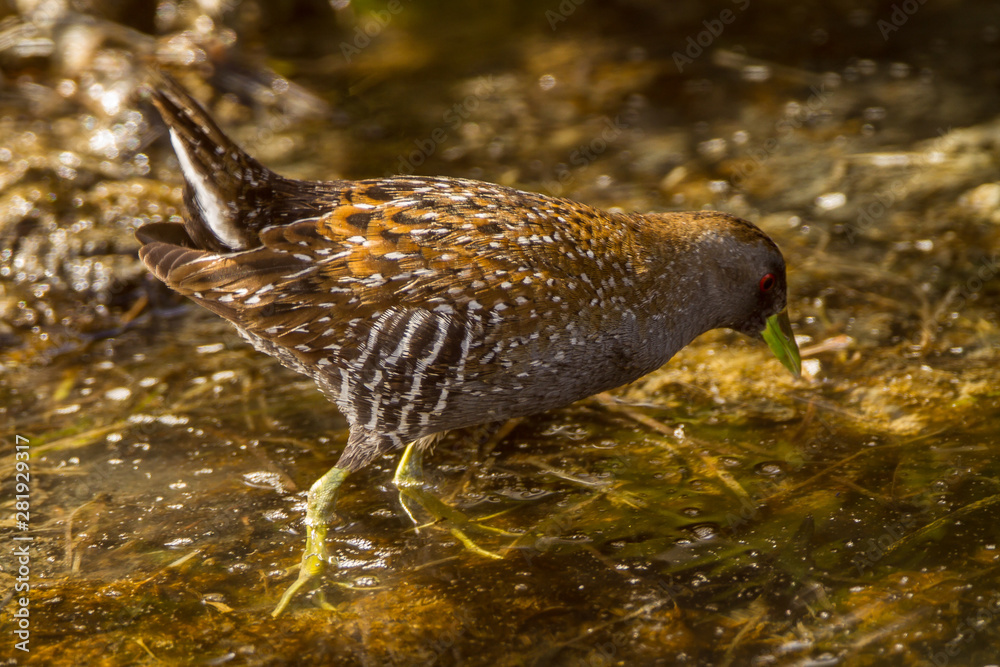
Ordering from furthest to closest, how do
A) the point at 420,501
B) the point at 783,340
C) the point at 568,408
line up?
1. the point at 568,408
2. the point at 783,340
3. the point at 420,501

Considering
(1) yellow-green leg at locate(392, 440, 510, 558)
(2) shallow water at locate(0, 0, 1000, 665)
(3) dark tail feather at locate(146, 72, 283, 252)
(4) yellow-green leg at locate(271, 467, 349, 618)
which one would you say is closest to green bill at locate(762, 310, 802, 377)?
(2) shallow water at locate(0, 0, 1000, 665)

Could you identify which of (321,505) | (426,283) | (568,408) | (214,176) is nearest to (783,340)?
(568,408)

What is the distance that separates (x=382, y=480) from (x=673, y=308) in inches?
58.5

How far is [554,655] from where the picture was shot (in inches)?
119

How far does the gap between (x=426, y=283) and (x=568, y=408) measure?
1.37 meters

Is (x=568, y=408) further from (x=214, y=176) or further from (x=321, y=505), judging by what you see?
(x=214, y=176)

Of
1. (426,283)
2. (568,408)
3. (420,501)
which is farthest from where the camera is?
(568,408)

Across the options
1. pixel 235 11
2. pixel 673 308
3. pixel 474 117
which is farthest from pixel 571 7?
pixel 673 308

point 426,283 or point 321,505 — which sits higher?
point 426,283

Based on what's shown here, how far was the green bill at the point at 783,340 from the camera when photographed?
4074 mm

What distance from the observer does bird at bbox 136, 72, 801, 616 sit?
3.39 meters

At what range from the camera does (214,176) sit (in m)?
3.60

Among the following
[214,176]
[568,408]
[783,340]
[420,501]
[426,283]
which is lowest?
[568,408]

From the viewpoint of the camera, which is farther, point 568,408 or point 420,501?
point 568,408
